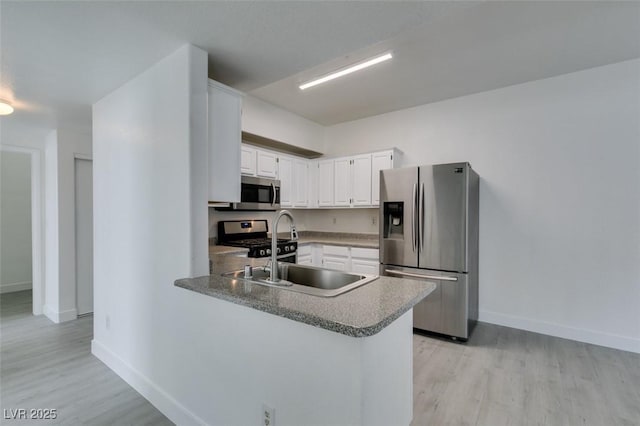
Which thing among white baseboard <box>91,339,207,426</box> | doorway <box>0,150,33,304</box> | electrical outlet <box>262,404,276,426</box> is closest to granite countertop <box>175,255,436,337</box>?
electrical outlet <box>262,404,276,426</box>

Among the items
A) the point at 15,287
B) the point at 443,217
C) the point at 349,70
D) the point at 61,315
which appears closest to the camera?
the point at 349,70

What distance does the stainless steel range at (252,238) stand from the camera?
3.54 m

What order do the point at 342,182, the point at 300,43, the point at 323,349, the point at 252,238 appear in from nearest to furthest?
the point at 323,349 → the point at 300,43 → the point at 252,238 → the point at 342,182

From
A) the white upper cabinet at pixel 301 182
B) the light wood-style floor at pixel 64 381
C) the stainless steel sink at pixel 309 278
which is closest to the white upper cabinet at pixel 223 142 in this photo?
the stainless steel sink at pixel 309 278

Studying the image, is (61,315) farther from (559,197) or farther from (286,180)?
(559,197)

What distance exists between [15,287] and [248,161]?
16.6ft

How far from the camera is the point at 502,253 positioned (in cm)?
350

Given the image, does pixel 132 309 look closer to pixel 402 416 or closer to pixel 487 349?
pixel 402 416

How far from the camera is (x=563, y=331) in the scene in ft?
10.3

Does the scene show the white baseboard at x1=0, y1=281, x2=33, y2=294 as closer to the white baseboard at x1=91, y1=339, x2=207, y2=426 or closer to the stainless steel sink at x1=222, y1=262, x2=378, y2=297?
the white baseboard at x1=91, y1=339, x2=207, y2=426

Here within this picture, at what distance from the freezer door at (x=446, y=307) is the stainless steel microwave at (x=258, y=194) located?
6.46ft

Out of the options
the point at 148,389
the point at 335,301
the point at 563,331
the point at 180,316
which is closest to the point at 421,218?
the point at 563,331

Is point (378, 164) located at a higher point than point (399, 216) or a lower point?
higher

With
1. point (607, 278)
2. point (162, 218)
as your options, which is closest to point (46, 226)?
point (162, 218)
